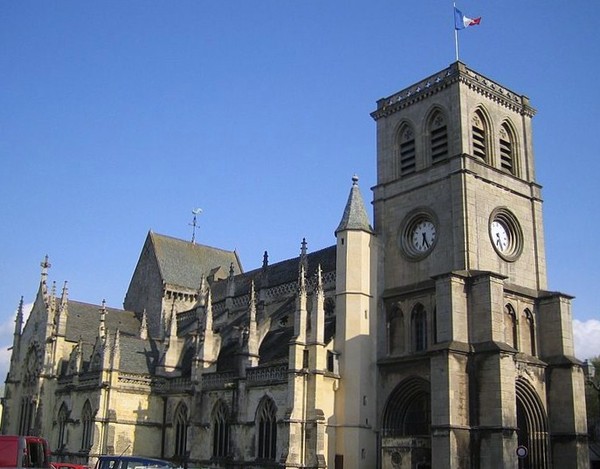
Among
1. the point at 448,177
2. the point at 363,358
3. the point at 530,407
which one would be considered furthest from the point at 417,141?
the point at 530,407

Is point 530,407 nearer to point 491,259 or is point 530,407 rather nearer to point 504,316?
point 504,316

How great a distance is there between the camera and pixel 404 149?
1588 inches

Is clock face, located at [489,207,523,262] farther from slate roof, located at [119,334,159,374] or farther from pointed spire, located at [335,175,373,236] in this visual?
slate roof, located at [119,334,159,374]

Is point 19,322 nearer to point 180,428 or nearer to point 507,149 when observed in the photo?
point 180,428

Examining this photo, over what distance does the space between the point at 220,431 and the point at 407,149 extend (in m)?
18.9

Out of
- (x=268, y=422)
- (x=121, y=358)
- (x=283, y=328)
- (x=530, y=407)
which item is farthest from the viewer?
(x=121, y=358)

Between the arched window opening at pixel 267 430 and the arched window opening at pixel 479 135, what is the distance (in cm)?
1673

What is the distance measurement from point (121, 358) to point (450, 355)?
24.0m

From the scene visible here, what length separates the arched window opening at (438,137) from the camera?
38.1 meters

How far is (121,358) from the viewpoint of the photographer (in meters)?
47.5

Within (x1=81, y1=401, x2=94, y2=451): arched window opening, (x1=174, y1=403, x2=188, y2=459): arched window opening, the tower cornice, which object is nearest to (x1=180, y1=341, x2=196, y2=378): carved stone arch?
(x1=174, y1=403, x2=188, y2=459): arched window opening

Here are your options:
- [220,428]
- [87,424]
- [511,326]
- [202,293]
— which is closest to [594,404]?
[511,326]

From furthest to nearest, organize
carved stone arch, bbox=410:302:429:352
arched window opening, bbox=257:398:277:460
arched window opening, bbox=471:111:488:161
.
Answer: arched window opening, bbox=471:111:488:161 → arched window opening, bbox=257:398:277:460 → carved stone arch, bbox=410:302:429:352

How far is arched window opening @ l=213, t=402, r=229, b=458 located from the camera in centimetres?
4066
